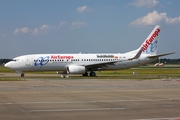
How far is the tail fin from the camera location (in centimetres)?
4984

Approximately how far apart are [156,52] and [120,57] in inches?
237

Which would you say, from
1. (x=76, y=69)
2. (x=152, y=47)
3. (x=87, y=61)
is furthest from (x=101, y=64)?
(x=152, y=47)

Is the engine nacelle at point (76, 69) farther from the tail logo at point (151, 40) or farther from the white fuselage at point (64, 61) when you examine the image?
the tail logo at point (151, 40)

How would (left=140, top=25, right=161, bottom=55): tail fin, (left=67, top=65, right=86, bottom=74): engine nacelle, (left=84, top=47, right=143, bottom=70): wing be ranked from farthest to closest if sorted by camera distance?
(left=140, top=25, right=161, bottom=55): tail fin
(left=84, top=47, right=143, bottom=70): wing
(left=67, top=65, right=86, bottom=74): engine nacelle

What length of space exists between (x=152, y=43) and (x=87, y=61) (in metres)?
10.5

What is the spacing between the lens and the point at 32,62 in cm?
4591

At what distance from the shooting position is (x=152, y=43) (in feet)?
164

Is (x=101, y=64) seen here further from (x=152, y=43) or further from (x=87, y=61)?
(x=152, y=43)

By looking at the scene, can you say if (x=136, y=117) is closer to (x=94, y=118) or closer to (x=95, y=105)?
(x=94, y=118)

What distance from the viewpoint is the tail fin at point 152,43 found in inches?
1962

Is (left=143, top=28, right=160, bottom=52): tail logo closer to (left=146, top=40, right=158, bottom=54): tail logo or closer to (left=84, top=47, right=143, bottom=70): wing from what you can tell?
(left=146, top=40, right=158, bottom=54): tail logo

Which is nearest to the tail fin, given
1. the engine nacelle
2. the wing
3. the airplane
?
the airplane

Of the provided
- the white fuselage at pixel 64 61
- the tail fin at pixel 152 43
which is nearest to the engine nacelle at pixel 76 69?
the white fuselage at pixel 64 61

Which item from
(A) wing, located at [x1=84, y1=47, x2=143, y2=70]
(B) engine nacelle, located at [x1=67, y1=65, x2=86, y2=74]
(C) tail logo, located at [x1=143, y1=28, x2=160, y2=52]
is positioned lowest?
(B) engine nacelle, located at [x1=67, y1=65, x2=86, y2=74]
